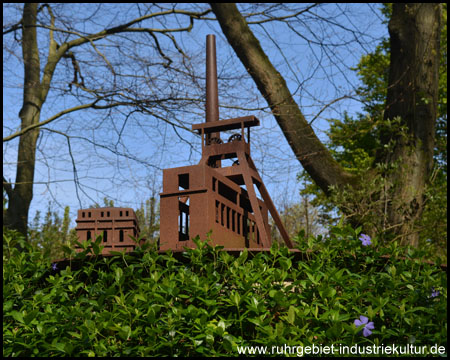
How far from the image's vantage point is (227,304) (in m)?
2.68

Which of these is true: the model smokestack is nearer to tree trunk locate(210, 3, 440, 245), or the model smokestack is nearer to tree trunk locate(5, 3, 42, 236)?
tree trunk locate(210, 3, 440, 245)

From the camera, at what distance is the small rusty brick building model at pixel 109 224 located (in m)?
4.42

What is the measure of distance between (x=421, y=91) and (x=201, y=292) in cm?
506

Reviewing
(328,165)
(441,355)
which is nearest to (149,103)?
(328,165)

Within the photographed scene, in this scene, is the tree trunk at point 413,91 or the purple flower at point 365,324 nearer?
the purple flower at point 365,324

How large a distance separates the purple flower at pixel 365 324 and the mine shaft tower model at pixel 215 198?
1.09 m

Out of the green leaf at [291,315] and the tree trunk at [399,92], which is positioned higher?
the tree trunk at [399,92]

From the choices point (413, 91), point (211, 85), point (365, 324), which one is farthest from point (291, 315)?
point (413, 91)

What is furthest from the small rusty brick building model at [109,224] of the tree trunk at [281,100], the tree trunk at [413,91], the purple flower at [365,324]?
the tree trunk at [413,91]

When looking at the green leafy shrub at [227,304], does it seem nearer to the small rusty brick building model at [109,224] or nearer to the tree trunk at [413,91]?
the small rusty brick building model at [109,224]

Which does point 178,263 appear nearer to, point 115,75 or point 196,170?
point 196,170

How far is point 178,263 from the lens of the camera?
312 centimetres

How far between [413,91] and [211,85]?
3031mm

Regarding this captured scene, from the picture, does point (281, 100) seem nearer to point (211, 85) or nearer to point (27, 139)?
point (211, 85)
